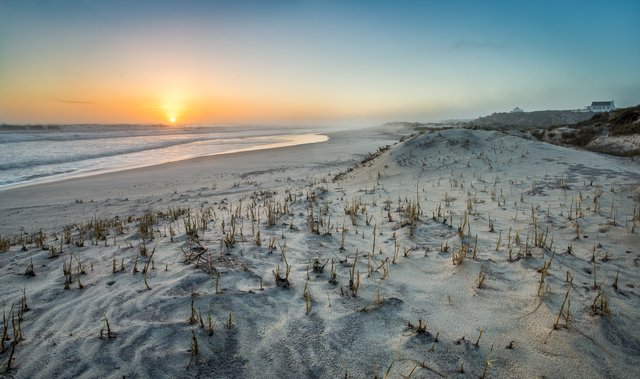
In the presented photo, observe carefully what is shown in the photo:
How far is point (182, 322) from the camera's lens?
2.86 m

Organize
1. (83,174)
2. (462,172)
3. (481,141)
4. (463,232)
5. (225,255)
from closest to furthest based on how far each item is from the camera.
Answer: (225,255) < (463,232) < (462,172) < (481,141) < (83,174)

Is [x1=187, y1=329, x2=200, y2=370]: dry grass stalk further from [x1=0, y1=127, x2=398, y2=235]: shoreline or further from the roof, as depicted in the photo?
the roof

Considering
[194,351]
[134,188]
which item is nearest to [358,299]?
[194,351]

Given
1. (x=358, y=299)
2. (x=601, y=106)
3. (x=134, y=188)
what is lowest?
(x=134, y=188)

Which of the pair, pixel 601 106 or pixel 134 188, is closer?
pixel 134 188

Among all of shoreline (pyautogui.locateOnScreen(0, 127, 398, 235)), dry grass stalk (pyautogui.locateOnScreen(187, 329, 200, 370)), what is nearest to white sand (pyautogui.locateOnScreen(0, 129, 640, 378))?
dry grass stalk (pyautogui.locateOnScreen(187, 329, 200, 370))

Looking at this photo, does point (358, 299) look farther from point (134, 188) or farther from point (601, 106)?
point (601, 106)

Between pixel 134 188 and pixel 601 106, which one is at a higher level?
pixel 601 106

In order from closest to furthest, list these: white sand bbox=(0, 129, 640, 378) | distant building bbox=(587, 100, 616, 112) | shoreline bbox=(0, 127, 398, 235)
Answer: white sand bbox=(0, 129, 640, 378) → shoreline bbox=(0, 127, 398, 235) → distant building bbox=(587, 100, 616, 112)

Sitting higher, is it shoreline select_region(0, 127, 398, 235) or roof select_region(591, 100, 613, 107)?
roof select_region(591, 100, 613, 107)

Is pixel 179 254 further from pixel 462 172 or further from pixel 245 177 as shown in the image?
pixel 245 177

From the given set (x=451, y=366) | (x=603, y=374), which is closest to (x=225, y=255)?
(x=451, y=366)

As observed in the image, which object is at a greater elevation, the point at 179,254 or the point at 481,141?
the point at 481,141

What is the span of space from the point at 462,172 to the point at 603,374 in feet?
29.0
